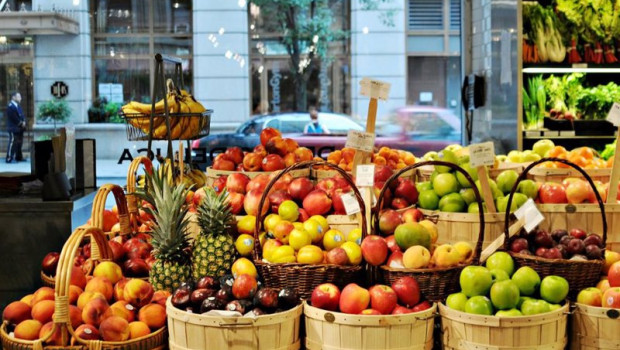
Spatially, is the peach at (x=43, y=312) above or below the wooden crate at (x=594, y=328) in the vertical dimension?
above

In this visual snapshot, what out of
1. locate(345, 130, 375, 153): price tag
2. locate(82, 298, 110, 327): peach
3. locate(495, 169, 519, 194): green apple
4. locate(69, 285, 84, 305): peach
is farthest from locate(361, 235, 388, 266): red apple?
locate(69, 285, 84, 305): peach

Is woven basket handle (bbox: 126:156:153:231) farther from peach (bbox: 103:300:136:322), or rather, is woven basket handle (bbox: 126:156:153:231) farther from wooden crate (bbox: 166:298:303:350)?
wooden crate (bbox: 166:298:303:350)

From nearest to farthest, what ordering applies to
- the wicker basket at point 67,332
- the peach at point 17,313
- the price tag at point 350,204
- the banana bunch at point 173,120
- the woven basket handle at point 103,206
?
the wicker basket at point 67,332 < the peach at point 17,313 < the price tag at point 350,204 < the woven basket handle at point 103,206 < the banana bunch at point 173,120

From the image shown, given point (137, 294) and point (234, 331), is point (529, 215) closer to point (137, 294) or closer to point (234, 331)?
point (234, 331)

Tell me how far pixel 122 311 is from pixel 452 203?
5.15 ft

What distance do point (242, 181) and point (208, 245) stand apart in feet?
1.93

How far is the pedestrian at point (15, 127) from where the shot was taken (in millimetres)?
8492

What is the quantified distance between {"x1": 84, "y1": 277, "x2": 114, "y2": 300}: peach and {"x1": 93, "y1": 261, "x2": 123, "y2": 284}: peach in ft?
0.28

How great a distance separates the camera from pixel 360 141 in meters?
3.70

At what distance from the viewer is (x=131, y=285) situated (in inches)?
133

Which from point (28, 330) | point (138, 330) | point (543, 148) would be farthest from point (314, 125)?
point (28, 330)

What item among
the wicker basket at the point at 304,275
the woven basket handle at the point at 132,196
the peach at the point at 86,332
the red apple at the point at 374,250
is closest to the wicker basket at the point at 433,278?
the red apple at the point at 374,250

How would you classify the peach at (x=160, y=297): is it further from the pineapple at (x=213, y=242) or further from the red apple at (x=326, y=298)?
the red apple at (x=326, y=298)

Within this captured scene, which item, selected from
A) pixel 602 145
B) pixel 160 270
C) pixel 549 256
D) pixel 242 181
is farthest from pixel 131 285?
pixel 602 145
